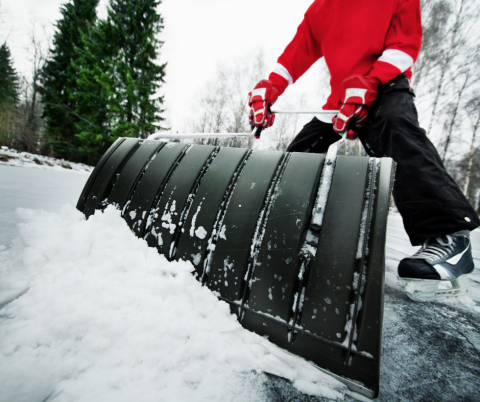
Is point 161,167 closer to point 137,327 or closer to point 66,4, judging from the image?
point 137,327

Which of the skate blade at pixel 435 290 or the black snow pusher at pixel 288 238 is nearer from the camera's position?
the black snow pusher at pixel 288 238

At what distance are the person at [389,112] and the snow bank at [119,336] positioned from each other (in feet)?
2.26

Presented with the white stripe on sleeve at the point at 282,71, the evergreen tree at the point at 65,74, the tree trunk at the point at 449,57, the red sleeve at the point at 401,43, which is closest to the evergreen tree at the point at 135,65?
the evergreen tree at the point at 65,74

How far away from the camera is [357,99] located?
102cm

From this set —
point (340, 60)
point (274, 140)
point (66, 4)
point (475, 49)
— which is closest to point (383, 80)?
point (340, 60)

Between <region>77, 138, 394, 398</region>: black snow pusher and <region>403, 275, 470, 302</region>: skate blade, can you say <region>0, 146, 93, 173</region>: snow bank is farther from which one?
<region>403, 275, 470, 302</region>: skate blade

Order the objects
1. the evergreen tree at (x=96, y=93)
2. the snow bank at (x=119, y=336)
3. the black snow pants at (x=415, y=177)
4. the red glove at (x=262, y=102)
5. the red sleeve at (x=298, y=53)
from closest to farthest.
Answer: the snow bank at (x=119, y=336) < the black snow pants at (x=415, y=177) < the red glove at (x=262, y=102) < the red sleeve at (x=298, y=53) < the evergreen tree at (x=96, y=93)

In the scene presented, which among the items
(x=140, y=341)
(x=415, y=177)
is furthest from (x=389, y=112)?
(x=140, y=341)

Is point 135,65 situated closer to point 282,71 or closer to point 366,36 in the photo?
point 282,71

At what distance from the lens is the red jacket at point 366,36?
108 centimetres

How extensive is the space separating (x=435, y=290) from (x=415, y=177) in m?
0.46

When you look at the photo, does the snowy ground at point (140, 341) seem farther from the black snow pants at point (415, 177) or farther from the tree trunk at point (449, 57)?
the tree trunk at point (449, 57)

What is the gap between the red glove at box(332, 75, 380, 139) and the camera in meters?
1.02

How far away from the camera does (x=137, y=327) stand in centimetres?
46
